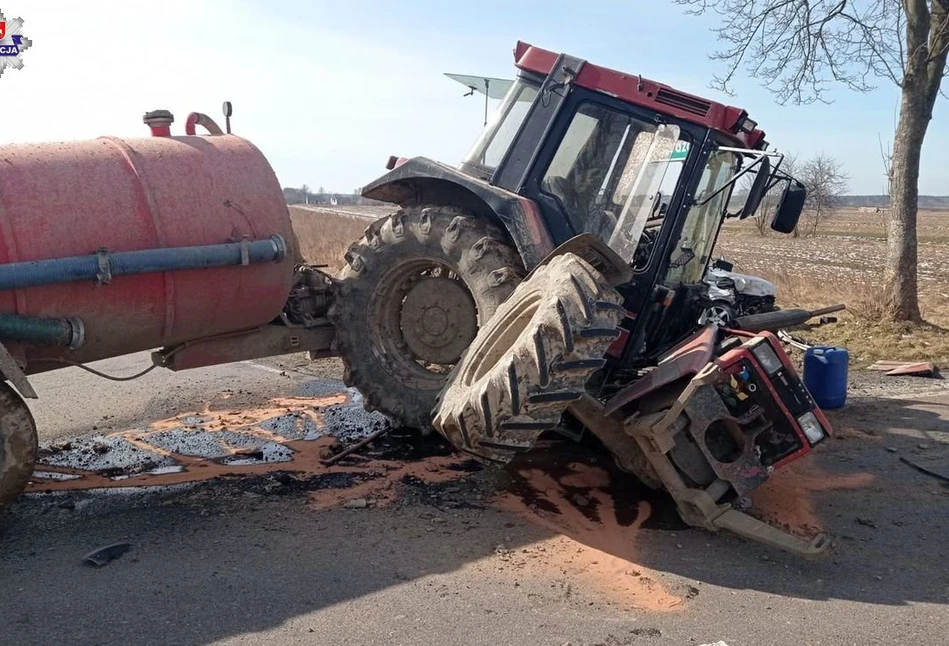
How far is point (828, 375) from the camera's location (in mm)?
6652

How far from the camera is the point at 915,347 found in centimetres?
907

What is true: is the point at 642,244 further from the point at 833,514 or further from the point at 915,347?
the point at 915,347

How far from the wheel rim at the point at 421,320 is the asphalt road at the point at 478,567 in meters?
0.87

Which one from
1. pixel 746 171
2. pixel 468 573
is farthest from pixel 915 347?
pixel 468 573

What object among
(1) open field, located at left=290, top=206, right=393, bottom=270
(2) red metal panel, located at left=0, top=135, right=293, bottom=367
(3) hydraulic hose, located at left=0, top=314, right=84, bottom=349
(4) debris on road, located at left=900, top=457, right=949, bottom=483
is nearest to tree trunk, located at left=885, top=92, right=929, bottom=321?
(4) debris on road, located at left=900, top=457, right=949, bottom=483

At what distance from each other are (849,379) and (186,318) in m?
6.05

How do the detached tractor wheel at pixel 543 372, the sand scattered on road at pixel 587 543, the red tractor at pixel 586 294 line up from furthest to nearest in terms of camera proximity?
the red tractor at pixel 586 294 → the detached tractor wheel at pixel 543 372 → the sand scattered on road at pixel 587 543

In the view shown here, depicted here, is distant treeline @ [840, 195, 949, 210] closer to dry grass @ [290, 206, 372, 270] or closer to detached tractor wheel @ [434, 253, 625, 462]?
dry grass @ [290, 206, 372, 270]

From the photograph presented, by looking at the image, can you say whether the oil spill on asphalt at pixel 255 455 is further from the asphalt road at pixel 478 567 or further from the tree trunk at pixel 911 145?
the tree trunk at pixel 911 145

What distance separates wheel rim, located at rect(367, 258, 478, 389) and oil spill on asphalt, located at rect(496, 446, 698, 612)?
99 cm

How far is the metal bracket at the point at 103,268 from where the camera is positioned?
4363 millimetres

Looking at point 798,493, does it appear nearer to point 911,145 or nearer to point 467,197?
point 467,197

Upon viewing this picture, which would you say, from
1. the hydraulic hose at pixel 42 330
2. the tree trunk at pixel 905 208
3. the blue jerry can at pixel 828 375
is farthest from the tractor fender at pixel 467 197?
the tree trunk at pixel 905 208

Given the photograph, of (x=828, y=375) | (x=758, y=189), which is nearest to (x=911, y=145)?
(x=828, y=375)
